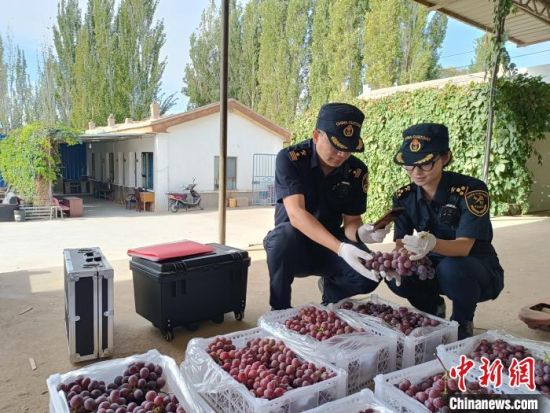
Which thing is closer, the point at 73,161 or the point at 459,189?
the point at 459,189

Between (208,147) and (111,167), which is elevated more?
(208,147)

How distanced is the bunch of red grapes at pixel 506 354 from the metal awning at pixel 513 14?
Answer: 6.19 m

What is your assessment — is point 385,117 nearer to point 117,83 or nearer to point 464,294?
point 464,294

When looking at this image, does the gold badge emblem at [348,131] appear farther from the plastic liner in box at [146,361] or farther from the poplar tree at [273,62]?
the poplar tree at [273,62]

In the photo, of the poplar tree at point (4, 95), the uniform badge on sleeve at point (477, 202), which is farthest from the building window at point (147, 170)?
the poplar tree at point (4, 95)

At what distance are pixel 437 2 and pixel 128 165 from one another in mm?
11224

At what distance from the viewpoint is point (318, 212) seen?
2547mm

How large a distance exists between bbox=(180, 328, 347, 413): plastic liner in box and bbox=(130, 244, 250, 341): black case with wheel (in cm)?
58

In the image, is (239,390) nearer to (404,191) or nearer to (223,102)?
(404,191)

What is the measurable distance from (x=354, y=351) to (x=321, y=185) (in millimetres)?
1028

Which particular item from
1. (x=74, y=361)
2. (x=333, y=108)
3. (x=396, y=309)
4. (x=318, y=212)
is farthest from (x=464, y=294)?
(x=74, y=361)

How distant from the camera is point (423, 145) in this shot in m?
2.12

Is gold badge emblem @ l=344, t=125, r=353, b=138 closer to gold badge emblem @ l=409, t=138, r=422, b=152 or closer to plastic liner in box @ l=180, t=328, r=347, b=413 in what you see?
gold badge emblem @ l=409, t=138, r=422, b=152

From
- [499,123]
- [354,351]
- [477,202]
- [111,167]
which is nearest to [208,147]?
[111,167]
